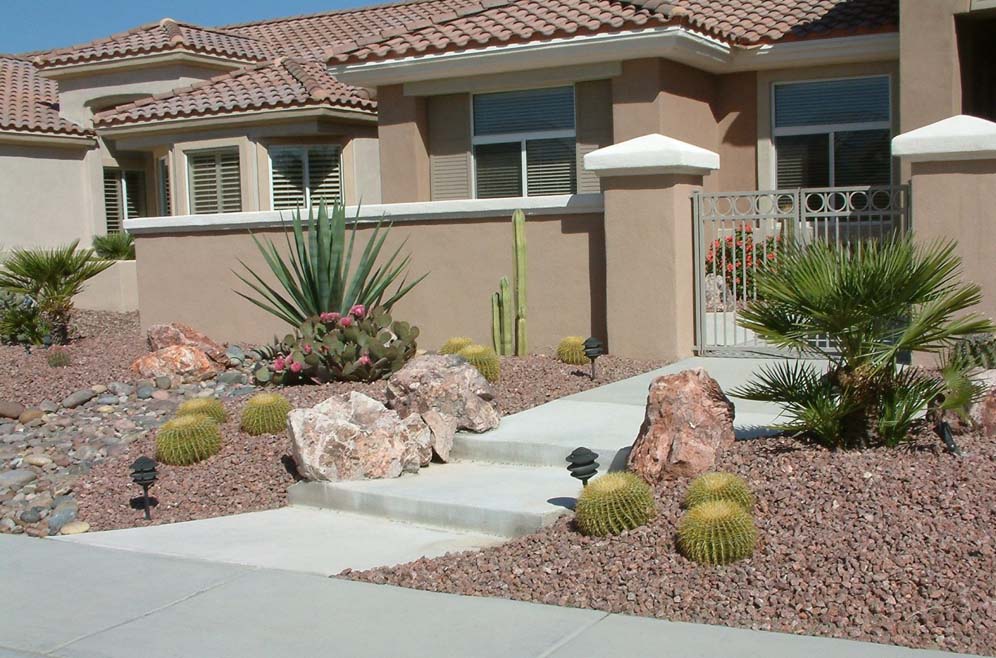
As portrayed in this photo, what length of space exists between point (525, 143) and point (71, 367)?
7.26 m

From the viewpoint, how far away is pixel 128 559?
758cm

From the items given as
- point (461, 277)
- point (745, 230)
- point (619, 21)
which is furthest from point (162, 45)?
point (745, 230)

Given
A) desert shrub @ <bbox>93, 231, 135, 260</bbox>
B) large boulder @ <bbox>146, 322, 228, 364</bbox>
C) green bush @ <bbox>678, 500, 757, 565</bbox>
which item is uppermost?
desert shrub @ <bbox>93, 231, 135, 260</bbox>

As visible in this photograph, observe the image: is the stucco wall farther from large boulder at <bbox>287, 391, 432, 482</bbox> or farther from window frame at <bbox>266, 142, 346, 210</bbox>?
large boulder at <bbox>287, 391, 432, 482</bbox>

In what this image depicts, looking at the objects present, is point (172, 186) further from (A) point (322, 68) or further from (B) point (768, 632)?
(B) point (768, 632)

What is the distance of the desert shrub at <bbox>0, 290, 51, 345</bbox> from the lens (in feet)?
54.1

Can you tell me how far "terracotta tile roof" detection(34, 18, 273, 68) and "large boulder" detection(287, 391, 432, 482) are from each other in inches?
756

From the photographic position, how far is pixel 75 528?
8578 mm

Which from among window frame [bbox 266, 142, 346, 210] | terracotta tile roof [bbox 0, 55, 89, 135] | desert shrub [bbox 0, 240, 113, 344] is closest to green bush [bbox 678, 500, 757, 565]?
desert shrub [bbox 0, 240, 113, 344]

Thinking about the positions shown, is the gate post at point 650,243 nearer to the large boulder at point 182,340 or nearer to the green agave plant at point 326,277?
the green agave plant at point 326,277

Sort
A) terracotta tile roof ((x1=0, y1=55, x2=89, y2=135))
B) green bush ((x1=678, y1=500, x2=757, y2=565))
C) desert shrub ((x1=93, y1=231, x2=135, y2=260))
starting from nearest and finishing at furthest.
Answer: green bush ((x1=678, y1=500, x2=757, y2=565)) < desert shrub ((x1=93, y1=231, x2=135, y2=260)) < terracotta tile roof ((x1=0, y1=55, x2=89, y2=135))

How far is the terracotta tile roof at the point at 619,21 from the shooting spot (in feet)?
52.4

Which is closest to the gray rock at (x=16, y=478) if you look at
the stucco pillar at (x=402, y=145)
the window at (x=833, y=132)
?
the stucco pillar at (x=402, y=145)

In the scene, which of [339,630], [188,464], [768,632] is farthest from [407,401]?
[768,632]
